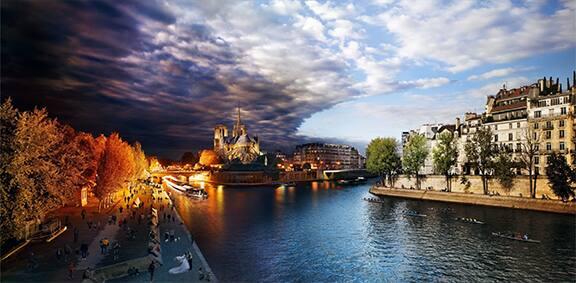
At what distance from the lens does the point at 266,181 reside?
192 meters

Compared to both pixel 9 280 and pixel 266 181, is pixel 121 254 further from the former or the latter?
pixel 266 181

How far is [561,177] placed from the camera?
66938 mm

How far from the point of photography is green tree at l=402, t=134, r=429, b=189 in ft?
324

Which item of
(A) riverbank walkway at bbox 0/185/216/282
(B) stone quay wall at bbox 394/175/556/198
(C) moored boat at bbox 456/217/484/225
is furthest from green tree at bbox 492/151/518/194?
(A) riverbank walkway at bbox 0/185/216/282

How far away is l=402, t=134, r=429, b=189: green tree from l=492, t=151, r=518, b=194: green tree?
2072cm

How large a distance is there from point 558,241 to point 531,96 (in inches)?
1859

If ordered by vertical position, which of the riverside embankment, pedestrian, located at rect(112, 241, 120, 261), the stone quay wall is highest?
the stone quay wall

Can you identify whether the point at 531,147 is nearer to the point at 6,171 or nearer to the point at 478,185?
the point at 478,185

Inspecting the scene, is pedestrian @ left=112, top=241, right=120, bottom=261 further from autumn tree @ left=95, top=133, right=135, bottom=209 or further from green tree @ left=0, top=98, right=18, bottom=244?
autumn tree @ left=95, top=133, right=135, bottom=209

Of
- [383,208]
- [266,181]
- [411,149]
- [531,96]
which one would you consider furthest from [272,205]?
[266,181]

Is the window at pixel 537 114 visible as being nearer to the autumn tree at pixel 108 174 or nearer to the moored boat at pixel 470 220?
the moored boat at pixel 470 220

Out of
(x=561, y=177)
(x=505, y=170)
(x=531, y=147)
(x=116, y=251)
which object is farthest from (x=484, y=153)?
(x=116, y=251)

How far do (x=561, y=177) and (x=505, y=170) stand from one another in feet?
34.9

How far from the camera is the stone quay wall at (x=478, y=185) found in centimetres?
7400
